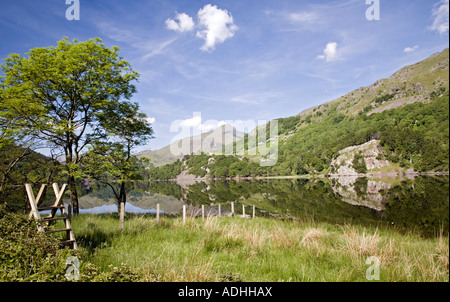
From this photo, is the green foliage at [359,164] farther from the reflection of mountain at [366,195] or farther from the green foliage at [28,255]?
the green foliage at [28,255]

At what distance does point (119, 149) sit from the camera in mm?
17562

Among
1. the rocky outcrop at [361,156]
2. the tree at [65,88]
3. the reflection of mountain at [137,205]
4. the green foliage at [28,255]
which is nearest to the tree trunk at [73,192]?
the tree at [65,88]

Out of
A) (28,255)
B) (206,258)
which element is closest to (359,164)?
(206,258)

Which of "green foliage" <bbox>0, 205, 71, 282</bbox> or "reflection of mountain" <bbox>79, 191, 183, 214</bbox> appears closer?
"green foliage" <bbox>0, 205, 71, 282</bbox>

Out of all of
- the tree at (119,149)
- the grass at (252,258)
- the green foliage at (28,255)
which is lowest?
the grass at (252,258)

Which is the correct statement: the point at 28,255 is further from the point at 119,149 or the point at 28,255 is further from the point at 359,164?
the point at 359,164

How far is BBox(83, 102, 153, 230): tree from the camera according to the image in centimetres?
1609

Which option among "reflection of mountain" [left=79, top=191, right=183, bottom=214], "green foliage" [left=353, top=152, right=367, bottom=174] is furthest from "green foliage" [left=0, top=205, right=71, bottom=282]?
"green foliage" [left=353, top=152, right=367, bottom=174]

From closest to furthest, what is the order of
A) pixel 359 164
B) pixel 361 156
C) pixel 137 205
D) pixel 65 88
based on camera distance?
pixel 65 88
pixel 137 205
pixel 359 164
pixel 361 156

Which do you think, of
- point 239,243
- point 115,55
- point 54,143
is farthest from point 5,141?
point 239,243

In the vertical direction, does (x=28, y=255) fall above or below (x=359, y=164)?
below

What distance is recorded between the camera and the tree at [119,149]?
16.1 m

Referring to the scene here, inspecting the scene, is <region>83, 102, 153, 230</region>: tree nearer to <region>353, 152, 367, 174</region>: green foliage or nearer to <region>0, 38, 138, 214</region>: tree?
<region>0, 38, 138, 214</region>: tree
